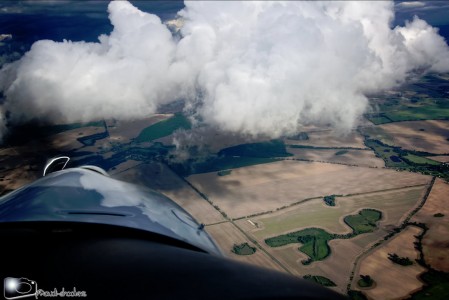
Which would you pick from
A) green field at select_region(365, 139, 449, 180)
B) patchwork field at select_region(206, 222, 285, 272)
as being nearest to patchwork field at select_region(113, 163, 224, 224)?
patchwork field at select_region(206, 222, 285, 272)

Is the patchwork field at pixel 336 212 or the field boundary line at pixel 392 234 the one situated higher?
the field boundary line at pixel 392 234

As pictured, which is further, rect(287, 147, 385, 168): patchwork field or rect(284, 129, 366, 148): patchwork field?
rect(284, 129, 366, 148): patchwork field

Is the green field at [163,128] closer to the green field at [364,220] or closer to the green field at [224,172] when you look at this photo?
the green field at [224,172]

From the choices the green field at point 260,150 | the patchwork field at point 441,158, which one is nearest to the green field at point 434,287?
the patchwork field at point 441,158

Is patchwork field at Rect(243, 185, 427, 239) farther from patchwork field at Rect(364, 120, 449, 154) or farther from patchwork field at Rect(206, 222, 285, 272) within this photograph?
patchwork field at Rect(364, 120, 449, 154)

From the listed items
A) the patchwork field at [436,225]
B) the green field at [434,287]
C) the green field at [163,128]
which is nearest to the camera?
the green field at [434,287]

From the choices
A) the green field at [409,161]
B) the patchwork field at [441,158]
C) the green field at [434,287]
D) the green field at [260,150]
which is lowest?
the green field at [260,150]
